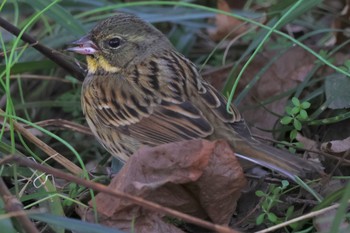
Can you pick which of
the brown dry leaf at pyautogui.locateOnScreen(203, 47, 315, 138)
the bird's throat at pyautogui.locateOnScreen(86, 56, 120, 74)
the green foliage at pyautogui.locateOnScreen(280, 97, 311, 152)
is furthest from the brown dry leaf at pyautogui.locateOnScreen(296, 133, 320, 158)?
the bird's throat at pyautogui.locateOnScreen(86, 56, 120, 74)

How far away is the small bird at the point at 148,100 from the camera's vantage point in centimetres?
302

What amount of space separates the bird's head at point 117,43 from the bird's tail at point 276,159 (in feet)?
2.47

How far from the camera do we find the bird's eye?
11.4 ft

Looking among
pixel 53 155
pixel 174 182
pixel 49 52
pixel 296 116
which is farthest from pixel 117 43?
pixel 174 182

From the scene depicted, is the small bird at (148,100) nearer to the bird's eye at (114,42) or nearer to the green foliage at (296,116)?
the bird's eye at (114,42)

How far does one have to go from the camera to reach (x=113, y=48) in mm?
3482

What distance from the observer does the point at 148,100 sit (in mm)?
3213

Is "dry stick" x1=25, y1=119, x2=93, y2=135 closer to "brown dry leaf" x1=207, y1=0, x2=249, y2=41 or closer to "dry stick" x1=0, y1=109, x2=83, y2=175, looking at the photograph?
"dry stick" x1=0, y1=109, x2=83, y2=175

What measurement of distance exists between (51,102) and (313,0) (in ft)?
4.46

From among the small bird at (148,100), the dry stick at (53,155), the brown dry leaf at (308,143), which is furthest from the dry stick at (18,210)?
the brown dry leaf at (308,143)

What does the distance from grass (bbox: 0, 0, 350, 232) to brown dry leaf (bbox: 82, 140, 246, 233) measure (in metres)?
0.14

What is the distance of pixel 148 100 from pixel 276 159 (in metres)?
0.65

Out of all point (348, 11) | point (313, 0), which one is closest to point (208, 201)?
point (313, 0)

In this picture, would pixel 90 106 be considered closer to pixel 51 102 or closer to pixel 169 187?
pixel 51 102
